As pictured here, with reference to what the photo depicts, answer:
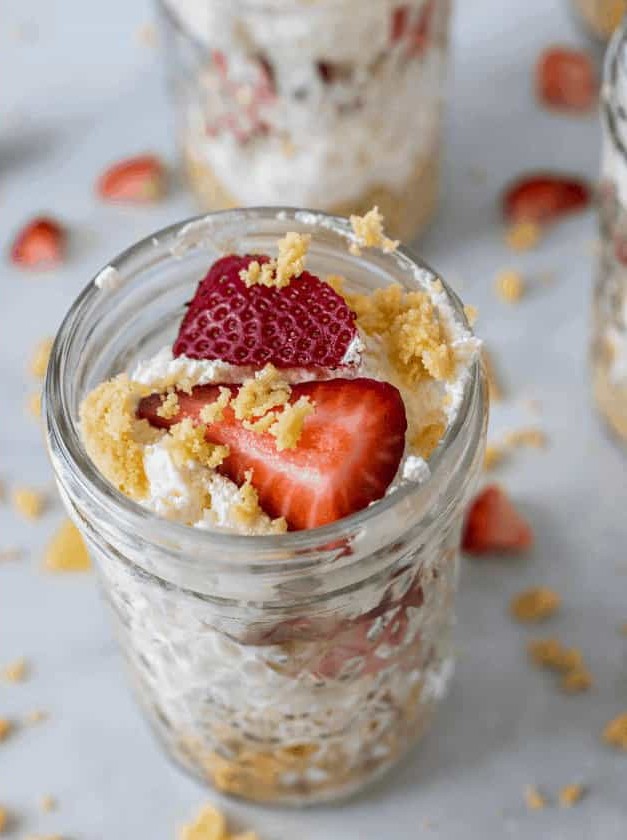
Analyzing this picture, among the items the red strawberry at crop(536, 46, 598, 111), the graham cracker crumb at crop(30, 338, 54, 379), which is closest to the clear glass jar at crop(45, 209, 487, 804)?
the graham cracker crumb at crop(30, 338, 54, 379)

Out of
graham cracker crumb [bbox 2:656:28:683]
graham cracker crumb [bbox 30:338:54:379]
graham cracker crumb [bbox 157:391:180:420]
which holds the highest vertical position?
graham cracker crumb [bbox 157:391:180:420]

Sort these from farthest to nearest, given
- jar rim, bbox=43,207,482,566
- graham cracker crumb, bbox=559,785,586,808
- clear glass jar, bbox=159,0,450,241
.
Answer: clear glass jar, bbox=159,0,450,241
graham cracker crumb, bbox=559,785,586,808
jar rim, bbox=43,207,482,566

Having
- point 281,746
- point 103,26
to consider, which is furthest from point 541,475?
point 103,26

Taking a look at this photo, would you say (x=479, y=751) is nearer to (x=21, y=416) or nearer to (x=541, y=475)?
(x=541, y=475)

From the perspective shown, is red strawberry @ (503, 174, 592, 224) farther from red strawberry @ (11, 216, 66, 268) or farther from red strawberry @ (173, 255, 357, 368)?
red strawberry @ (173, 255, 357, 368)

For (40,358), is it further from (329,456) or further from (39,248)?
(329,456)
